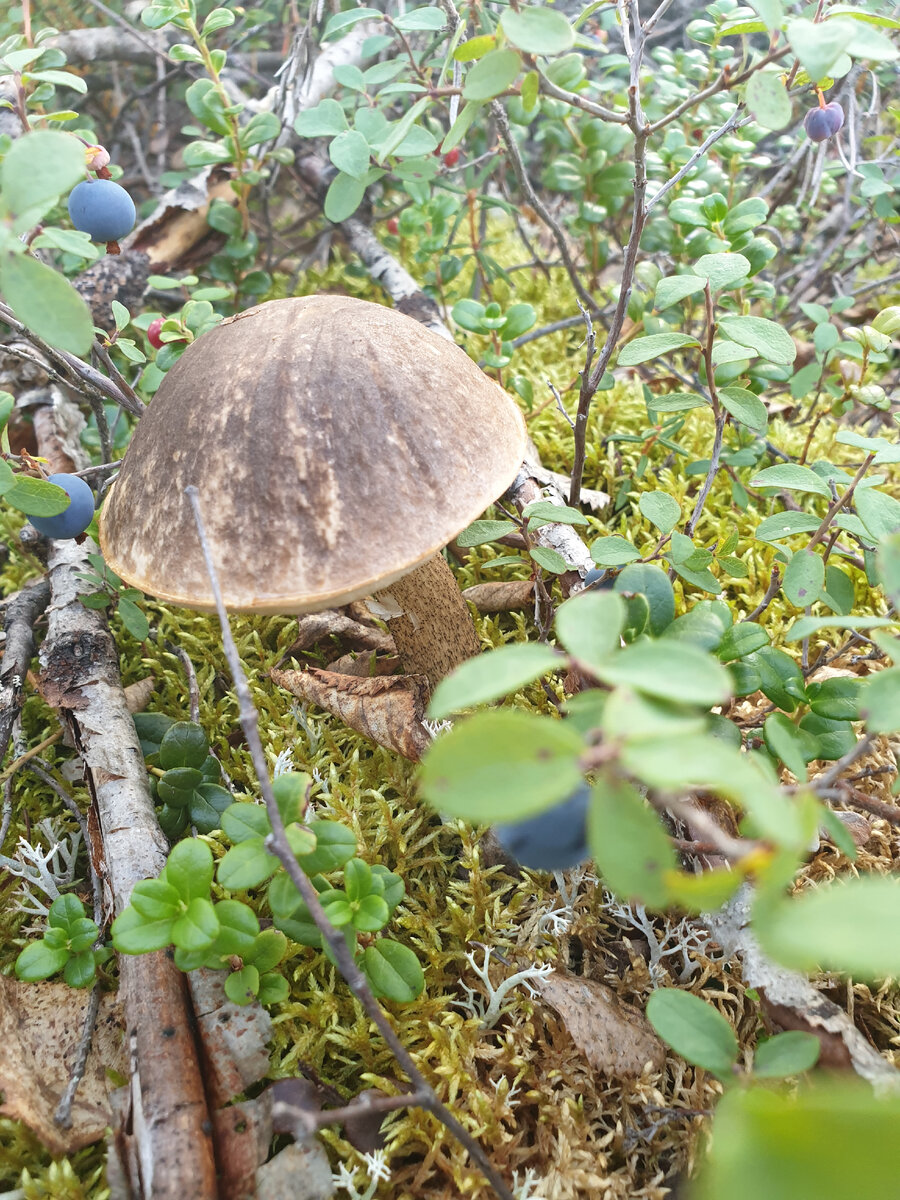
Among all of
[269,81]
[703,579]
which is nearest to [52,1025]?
[703,579]

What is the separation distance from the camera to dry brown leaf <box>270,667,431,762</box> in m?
1.48

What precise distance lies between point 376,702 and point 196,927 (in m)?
0.66

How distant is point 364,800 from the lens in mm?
1548

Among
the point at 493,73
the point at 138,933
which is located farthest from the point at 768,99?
the point at 138,933

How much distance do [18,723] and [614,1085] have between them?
1.37 meters

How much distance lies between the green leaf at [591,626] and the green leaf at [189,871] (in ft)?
2.04

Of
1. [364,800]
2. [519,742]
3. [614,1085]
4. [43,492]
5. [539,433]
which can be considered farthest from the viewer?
[539,433]

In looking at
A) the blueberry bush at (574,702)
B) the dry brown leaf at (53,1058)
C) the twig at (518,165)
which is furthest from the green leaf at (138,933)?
the twig at (518,165)

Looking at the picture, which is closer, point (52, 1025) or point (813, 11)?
point (52, 1025)

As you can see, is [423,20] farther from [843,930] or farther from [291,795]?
[843,930]

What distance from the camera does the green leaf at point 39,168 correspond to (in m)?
0.82

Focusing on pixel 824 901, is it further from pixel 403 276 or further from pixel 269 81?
pixel 269 81

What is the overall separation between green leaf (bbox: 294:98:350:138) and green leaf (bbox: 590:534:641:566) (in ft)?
3.69

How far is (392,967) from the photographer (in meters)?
1.08
